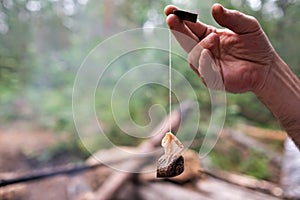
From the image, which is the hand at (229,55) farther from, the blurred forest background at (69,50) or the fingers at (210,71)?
the blurred forest background at (69,50)

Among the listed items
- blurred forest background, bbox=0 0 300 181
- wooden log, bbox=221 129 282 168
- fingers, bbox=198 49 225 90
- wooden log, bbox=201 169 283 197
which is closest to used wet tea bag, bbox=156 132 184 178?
fingers, bbox=198 49 225 90

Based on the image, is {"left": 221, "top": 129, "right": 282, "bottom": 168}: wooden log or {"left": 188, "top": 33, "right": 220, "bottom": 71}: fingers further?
{"left": 221, "top": 129, "right": 282, "bottom": 168}: wooden log

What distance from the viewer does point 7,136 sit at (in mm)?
1322

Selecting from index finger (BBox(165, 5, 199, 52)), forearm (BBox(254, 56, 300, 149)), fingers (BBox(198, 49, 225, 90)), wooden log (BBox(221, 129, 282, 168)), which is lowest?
wooden log (BBox(221, 129, 282, 168))

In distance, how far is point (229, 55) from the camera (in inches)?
26.0

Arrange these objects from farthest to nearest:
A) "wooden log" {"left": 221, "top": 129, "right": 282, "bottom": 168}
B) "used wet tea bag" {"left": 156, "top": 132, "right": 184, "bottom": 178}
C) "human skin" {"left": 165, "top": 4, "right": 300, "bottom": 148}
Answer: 1. "wooden log" {"left": 221, "top": 129, "right": 282, "bottom": 168}
2. "human skin" {"left": 165, "top": 4, "right": 300, "bottom": 148}
3. "used wet tea bag" {"left": 156, "top": 132, "right": 184, "bottom": 178}

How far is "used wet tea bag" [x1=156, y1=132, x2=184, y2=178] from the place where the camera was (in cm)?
49

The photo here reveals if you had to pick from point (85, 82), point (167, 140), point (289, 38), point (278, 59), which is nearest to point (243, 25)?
point (278, 59)

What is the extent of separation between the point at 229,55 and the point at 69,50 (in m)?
0.92

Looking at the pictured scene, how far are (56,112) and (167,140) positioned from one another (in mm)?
1047

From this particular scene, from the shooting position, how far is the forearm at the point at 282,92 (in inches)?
26.9

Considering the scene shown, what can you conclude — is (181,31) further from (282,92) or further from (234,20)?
(282,92)

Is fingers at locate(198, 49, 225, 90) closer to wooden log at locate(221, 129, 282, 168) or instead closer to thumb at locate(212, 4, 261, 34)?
thumb at locate(212, 4, 261, 34)

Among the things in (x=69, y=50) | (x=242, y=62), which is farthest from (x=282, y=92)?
(x=69, y=50)
